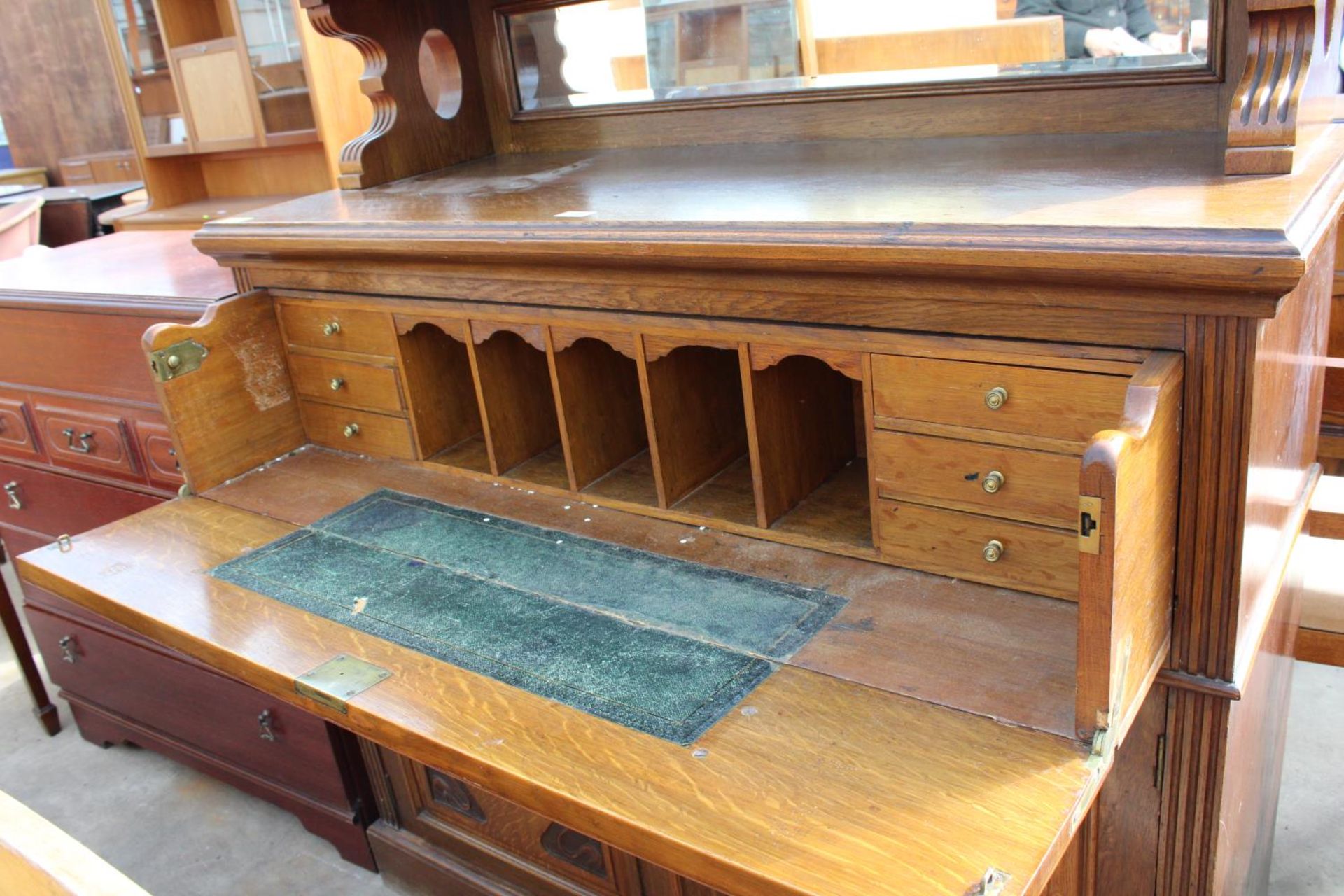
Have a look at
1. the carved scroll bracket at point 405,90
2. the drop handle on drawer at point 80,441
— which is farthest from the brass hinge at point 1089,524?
the drop handle on drawer at point 80,441

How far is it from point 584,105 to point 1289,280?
1.28 m

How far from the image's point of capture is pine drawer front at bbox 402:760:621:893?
1.78 m

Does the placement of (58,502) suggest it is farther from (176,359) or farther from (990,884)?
(990,884)

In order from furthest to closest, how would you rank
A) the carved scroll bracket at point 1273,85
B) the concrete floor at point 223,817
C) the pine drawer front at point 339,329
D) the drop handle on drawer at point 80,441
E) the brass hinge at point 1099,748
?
1. the drop handle on drawer at point 80,441
2. the concrete floor at point 223,817
3. the pine drawer front at point 339,329
4. the carved scroll bracket at point 1273,85
5. the brass hinge at point 1099,748

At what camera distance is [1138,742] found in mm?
1210

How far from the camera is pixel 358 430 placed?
5.97 feet

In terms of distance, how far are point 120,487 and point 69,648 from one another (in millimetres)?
369

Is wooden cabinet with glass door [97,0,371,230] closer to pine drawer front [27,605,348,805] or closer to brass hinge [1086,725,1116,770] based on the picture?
pine drawer front [27,605,348,805]

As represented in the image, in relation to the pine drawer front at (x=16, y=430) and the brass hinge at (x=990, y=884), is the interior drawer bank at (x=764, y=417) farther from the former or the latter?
the pine drawer front at (x=16, y=430)

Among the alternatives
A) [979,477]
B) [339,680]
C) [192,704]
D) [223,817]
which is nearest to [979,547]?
[979,477]

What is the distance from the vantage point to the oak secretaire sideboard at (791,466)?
954mm

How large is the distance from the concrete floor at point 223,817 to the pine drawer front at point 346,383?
3.20 ft

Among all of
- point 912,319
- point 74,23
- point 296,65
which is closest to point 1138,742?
point 912,319

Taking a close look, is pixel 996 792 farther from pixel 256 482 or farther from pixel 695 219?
pixel 256 482
